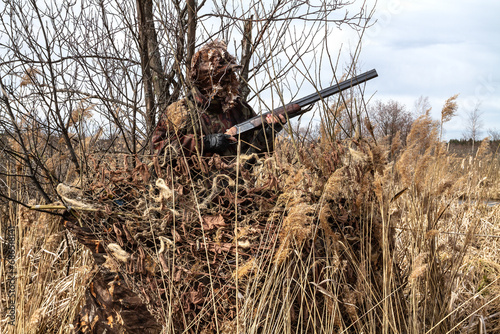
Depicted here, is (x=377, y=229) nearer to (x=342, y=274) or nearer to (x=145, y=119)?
(x=342, y=274)

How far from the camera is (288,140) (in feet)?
6.91

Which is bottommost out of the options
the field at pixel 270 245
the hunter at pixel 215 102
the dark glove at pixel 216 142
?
the field at pixel 270 245

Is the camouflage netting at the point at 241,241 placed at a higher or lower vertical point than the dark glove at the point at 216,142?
lower

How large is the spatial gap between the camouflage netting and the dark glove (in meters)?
0.81

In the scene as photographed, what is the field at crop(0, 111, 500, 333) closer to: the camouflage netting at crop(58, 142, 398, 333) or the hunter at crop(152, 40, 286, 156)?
the camouflage netting at crop(58, 142, 398, 333)

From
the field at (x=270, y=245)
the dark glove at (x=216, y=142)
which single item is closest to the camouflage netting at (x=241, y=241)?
the field at (x=270, y=245)

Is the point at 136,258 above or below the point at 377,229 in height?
above

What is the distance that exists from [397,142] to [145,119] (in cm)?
211

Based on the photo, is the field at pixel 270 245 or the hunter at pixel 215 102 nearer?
the field at pixel 270 245

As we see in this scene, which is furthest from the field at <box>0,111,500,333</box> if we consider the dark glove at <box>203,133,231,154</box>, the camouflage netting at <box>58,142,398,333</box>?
the dark glove at <box>203,133,231,154</box>

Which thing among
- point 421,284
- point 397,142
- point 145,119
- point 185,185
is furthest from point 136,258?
point 145,119

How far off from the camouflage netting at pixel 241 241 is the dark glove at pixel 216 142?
2.65 ft

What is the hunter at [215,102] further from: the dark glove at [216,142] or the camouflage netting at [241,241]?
the camouflage netting at [241,241]

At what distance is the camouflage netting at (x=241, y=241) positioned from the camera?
1.50 metres
